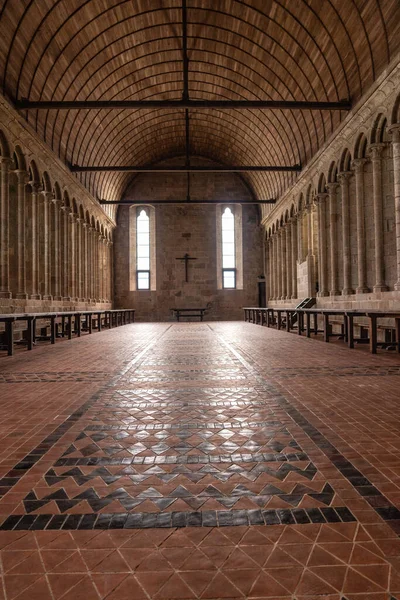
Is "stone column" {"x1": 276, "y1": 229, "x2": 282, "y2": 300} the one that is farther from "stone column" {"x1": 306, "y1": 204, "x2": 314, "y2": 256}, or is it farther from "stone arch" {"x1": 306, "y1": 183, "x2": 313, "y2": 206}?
"stone arch" {"x1": 306, "y1": 183, "x2": 313, "y2": 206}

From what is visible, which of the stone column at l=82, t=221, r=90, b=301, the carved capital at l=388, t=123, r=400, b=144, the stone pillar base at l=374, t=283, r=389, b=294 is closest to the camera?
the carved capital at l=388, t=123, r=400, b=144

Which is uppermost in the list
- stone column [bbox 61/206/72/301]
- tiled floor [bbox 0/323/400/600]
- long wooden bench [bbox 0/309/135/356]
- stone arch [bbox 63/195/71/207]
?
stone arch [bbox 63/195/71/207]

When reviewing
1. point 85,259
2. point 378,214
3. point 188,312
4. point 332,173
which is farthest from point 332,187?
point 188,312

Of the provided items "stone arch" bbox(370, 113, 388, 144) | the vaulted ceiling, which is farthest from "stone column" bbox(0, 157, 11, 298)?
"stone arch" bbox(370, 113, 388, 144)

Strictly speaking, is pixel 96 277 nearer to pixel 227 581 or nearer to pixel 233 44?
pixel 233 44

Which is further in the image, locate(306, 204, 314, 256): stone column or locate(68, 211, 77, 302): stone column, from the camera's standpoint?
locate(68, 211, 77, 302): stone column

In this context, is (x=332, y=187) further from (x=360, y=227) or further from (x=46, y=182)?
(x=46, y=182)

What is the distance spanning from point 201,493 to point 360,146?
1433 centimetres

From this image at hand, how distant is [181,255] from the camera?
32.0 metres

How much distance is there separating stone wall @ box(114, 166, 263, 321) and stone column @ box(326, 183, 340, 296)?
14619 mm

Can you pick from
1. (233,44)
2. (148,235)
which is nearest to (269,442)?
(233,44)

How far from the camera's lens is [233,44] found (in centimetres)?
1720

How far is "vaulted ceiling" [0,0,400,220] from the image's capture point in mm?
13039

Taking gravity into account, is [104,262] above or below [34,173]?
below
